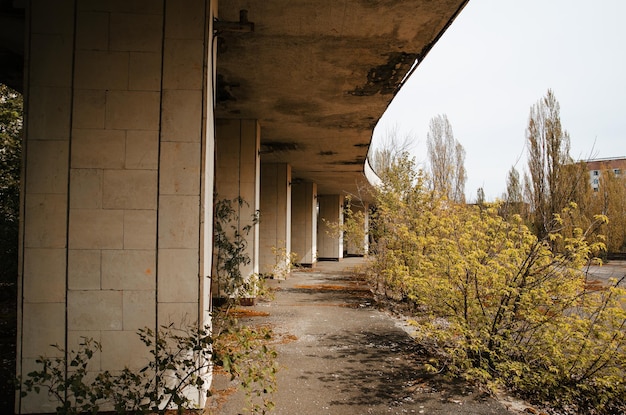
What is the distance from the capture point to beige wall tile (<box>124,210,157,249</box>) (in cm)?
313

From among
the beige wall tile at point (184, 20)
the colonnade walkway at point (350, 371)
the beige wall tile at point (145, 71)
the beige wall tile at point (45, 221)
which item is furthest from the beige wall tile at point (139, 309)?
the beige wall tile at point (184, 20)

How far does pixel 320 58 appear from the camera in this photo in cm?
522

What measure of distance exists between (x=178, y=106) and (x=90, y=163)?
30.1 inches

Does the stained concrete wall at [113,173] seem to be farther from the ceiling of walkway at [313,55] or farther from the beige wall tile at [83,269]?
the ceiling of walkway at [313,55]

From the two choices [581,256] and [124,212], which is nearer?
[124,212]

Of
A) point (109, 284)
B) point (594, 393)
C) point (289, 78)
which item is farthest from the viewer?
point (289, 78)

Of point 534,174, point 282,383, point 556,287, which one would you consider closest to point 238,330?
point 282,383

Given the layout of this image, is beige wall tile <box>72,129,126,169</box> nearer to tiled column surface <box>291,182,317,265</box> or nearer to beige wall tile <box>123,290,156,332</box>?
beige wall tile <box>123,290,156,332</box>

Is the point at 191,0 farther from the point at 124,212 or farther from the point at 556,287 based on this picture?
the point at 556,287

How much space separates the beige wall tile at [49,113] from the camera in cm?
308

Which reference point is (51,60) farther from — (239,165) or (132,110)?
(239,165)

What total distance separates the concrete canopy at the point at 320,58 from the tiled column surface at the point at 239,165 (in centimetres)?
32

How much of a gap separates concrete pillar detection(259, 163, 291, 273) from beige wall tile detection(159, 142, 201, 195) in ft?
30.0

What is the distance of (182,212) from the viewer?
3.18 metres
